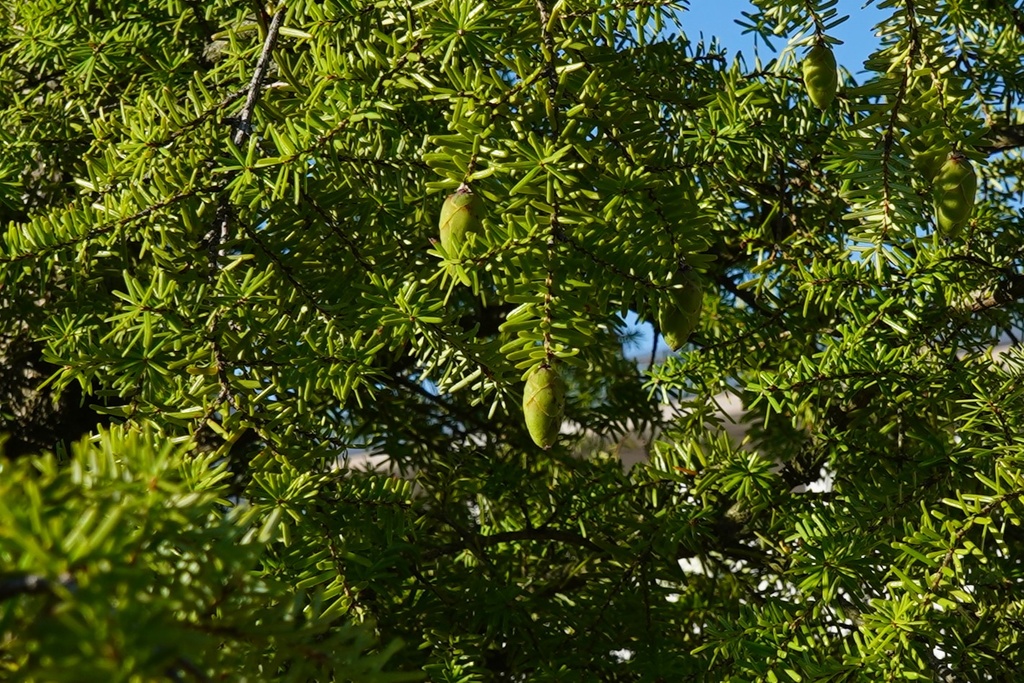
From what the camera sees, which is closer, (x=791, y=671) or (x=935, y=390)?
(x=791, y=671)

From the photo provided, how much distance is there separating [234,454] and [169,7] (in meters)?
0.41

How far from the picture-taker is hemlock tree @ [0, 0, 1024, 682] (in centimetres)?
55

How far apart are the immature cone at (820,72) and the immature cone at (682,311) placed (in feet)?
0.41

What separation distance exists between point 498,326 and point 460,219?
0.23 metres

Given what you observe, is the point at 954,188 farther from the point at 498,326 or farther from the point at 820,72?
the point at 498,326

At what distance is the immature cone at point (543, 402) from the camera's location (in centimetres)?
52

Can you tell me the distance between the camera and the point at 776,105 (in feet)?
3.14

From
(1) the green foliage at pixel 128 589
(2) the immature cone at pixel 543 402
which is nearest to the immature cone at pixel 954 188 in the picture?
(2) the immature cone at pixel 543 402

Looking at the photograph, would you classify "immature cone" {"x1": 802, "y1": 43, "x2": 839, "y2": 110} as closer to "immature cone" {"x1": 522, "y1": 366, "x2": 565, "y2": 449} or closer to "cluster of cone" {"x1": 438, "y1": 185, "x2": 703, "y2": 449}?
"cluster of cone" {"x1": 438, "y1": 185, "x2": 703, "y2": 449}

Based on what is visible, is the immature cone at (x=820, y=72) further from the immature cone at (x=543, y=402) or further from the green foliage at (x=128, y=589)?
the green foliage at (x=128, y=589)

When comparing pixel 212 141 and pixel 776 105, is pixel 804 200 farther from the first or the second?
pixel 212 141

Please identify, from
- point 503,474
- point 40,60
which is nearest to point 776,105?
point 503,474

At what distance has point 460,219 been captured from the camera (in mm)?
556

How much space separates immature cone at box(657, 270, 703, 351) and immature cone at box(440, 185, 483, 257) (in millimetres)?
121
